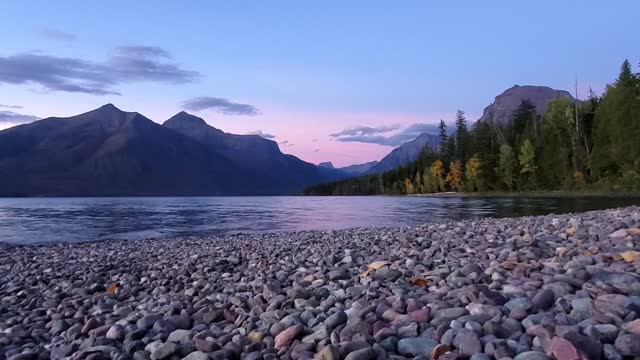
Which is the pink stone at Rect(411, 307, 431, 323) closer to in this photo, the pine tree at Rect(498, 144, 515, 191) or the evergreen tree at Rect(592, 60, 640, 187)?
the evergreen tree at Rect(592, 60, 640, 187)

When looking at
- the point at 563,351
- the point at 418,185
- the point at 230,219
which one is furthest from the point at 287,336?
the point at 418,185

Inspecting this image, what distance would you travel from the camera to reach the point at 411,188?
136750 mm

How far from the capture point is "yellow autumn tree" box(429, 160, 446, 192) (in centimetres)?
12343

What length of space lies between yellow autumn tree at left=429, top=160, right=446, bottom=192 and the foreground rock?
115 m

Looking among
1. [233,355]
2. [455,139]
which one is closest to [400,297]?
[233,355]

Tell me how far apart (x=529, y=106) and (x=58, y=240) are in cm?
11504

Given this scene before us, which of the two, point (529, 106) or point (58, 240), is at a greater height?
point (529, 106)

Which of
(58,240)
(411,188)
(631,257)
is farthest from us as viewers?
(411,188)

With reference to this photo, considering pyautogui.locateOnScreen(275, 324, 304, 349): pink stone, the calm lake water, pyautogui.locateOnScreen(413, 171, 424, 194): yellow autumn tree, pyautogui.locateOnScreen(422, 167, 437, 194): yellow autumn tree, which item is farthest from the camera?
pyautogui.locateOnScreen(413, 171, 424, 194): yellow autumn tree

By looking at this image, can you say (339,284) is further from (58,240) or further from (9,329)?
(58,240)

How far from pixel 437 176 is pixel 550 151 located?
34.8 meters

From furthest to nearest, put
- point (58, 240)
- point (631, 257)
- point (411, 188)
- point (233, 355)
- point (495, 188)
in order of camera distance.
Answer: point (411, 188) → point (495, 188) → point (58, 240) → point (631, 257) → point (233, 355)

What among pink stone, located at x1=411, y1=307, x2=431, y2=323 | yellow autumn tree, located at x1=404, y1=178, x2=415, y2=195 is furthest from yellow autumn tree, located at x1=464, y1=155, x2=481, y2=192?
pink stone, located at x1=411, y1=307, x2=431, y2=323

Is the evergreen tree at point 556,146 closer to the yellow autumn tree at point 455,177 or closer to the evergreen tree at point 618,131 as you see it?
the evergreen tree at point 618,131
